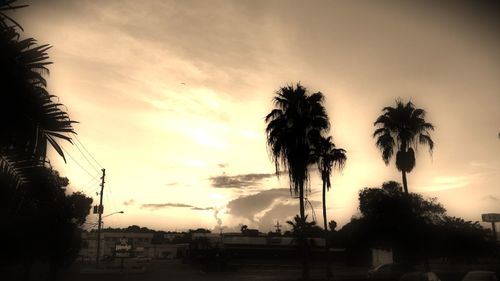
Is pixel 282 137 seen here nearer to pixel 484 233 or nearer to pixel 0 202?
pixel 0 202

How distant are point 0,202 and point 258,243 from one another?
259 feet

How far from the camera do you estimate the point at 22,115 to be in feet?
9.60

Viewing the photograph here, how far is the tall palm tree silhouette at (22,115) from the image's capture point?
9.41ft

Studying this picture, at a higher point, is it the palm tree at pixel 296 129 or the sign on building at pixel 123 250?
the palm tree at pixel 296 129

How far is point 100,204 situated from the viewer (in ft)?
187

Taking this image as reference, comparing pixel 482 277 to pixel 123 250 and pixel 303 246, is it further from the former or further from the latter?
pixel 123 250

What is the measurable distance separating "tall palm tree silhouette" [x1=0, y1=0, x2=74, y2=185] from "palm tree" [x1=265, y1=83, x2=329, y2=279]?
2769cm

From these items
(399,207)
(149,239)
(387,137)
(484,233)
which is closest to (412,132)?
(387,137)

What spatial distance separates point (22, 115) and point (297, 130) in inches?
1126

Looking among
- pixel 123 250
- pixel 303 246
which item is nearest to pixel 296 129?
pixel 303 246

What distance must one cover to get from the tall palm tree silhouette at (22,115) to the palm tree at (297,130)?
27.7 meters

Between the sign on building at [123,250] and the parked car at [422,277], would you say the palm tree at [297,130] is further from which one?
the sign on building at [123,250]

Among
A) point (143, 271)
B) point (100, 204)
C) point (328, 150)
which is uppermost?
point (328, 150)

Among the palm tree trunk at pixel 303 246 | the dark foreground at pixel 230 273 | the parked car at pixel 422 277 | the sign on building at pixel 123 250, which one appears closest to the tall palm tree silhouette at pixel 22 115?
the parked car at pixel 422 277
